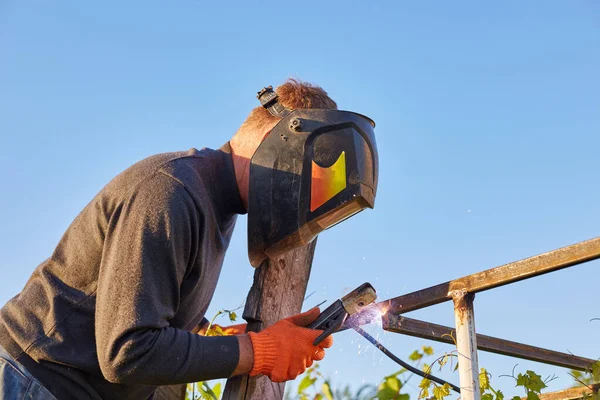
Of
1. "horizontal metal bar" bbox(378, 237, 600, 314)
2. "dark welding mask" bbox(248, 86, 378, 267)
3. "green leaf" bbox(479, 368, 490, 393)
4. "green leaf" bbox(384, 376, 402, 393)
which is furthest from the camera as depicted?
"green leaf" bbox(479, 368, 490, 393)

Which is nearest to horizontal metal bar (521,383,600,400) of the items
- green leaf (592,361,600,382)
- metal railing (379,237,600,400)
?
green leaf (592,361,600,382)

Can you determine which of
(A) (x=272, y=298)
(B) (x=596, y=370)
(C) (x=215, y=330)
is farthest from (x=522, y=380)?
(C) (x=215, y=330)

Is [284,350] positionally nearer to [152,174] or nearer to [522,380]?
[152,174]

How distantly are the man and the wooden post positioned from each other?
18 centimetres

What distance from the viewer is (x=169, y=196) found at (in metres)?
2.04

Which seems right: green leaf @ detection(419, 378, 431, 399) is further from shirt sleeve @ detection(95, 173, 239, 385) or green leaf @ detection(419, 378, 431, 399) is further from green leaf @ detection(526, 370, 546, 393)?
shirt sleeve @ detection(95, 173, 239, 385)

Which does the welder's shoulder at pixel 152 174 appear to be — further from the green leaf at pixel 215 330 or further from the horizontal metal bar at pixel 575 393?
the horizontal metal bar at pixel 575 393

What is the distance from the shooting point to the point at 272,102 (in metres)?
2.53

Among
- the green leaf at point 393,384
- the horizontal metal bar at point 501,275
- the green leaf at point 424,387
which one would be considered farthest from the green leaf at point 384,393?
the green leaf at point 424,387

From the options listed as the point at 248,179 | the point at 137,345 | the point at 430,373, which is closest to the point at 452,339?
the point at 430,373

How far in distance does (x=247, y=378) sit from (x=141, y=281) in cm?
62

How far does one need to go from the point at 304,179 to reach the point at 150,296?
2.20 ft

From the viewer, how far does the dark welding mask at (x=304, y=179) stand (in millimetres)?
2303

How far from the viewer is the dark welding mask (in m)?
2.30
